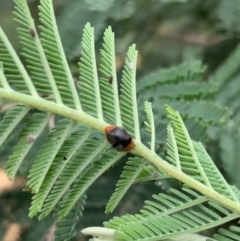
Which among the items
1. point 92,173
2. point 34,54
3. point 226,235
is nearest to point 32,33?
point 34,54

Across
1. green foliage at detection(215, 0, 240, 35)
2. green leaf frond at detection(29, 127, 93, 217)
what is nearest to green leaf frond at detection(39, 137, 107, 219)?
green leaf frond at detection(29, 127, 93, 217)

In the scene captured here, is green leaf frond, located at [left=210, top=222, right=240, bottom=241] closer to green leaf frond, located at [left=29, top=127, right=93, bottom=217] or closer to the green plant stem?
the green plant stem

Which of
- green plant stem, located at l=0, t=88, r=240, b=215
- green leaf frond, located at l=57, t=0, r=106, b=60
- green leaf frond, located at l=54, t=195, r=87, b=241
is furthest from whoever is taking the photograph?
green leaf frond, located at l=57, t=0, r=106, b=60

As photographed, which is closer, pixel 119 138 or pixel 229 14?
pixel 119 138

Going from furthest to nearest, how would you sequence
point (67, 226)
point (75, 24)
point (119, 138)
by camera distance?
point (75, 24) → point (67, 226) → point (119, 138)

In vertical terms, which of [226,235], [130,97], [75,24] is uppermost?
[75,24]

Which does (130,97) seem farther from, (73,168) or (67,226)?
(67,226)

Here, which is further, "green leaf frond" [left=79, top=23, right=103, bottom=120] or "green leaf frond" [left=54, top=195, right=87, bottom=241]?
"green leaf frond" [left=54, top=195, right=87, bottom=241]
